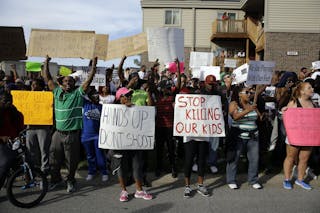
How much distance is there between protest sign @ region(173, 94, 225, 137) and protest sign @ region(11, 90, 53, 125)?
2.22m

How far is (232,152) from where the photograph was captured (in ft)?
20.2

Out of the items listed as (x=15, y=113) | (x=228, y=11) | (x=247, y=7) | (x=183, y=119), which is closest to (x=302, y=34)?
(x=247, y=7)

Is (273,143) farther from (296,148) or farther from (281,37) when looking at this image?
(281,37)

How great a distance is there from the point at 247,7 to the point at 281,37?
19.0 feet

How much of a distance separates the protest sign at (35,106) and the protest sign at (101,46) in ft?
6.26

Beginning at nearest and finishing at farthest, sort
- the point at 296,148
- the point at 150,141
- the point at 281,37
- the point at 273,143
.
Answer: the point at 150,141
the point at 296,148
the point at 273,143
the point at 281,37

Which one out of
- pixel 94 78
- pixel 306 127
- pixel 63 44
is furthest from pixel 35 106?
pixel 306 127

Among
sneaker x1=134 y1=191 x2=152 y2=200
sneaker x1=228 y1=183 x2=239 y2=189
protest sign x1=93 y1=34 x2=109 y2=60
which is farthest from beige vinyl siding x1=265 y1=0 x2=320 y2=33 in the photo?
sneaker x1=134 y1=191 x2=152 y2=200

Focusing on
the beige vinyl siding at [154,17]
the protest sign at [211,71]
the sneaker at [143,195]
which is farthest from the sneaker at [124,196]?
the beige vinyl siding at [154,17]

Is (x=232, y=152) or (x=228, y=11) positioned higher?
(x=228, y=11)

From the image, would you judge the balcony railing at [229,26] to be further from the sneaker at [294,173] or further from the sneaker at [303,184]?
the sneaker at [303,184]

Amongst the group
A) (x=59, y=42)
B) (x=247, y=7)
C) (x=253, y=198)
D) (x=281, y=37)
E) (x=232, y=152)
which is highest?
(x=247, y=7)

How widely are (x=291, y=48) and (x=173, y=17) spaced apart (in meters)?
9.90

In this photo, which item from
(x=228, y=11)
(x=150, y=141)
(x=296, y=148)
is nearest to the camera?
(x=150, y=141)
